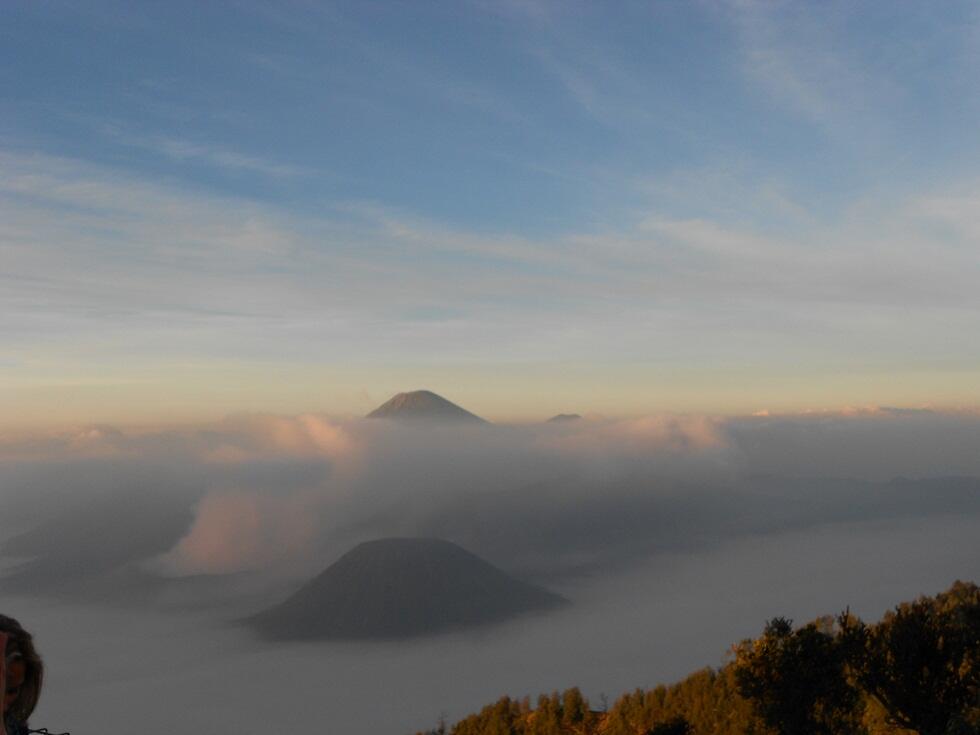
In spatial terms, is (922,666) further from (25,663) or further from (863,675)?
(25,663)

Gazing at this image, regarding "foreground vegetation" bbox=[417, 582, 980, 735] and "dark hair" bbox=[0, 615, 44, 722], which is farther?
"foreground vegetation" bbox=[417, 582, 980, 735]

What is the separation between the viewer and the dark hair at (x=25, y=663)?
17.7 feet

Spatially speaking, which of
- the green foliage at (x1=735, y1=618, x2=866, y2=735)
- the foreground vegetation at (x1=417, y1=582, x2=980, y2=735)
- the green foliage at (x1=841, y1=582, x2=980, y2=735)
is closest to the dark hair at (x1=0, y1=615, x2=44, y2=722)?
the foreground vegetation at (x1=417, y1=582, x2=980, y2=735)

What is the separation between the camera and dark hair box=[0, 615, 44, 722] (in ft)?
17.7

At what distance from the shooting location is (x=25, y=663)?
554 cm

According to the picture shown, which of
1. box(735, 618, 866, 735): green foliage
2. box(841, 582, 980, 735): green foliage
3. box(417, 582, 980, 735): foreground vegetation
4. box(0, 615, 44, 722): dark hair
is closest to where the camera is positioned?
box(0, 615, 44, 722): dark hair

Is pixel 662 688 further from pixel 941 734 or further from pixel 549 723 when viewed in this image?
pixel 941 734

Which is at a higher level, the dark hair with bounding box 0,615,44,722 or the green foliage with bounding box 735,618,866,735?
the dark hair with bounding box 0,615,44,722

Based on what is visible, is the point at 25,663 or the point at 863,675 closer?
the point at 25,663

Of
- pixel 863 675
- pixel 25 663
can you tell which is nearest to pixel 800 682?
pixel 863 675

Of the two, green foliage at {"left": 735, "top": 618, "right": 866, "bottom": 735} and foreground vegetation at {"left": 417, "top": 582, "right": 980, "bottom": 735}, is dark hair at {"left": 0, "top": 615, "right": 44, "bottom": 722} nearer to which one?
foreground vegetation at {"left": 417, "top": 582, "right": 980, "bottom": 735}

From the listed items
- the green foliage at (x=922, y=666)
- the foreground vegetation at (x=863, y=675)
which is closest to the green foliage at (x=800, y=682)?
the foreground vegetation at (x=863, y=675)

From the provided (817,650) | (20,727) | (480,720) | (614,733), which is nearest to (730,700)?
(614,733)

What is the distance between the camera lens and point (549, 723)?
65.2 meters
